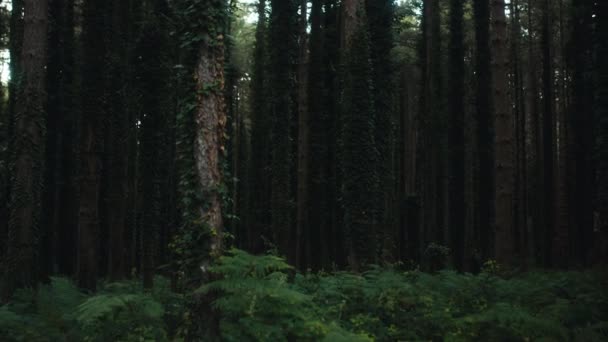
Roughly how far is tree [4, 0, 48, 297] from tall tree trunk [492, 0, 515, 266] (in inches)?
379

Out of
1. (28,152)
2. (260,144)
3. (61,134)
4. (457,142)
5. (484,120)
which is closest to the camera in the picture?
(28,152)

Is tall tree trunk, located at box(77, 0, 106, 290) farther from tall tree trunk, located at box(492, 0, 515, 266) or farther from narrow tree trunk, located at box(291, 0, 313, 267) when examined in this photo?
narrow tree trunk, located at box(291, 0, 313, 267)

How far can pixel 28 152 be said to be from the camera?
402 inches

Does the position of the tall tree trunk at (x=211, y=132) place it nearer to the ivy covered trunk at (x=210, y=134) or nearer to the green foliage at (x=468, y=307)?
the ivy covered trunk at (x=210, y=134)

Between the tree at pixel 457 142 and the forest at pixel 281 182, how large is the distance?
91 mm

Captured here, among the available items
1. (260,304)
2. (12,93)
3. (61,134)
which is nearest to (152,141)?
(61,134)

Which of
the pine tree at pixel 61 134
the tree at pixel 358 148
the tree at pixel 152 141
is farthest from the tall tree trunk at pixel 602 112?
the pine tree at pixel 61 134

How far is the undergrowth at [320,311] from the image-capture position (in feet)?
19.3

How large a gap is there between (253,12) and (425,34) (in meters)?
15.7

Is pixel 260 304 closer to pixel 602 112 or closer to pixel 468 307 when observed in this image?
pixel 468 307

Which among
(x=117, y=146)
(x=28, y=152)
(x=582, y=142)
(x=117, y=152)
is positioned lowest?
(x=28, y=152)

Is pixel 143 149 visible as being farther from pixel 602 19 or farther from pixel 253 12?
pixel 253 12

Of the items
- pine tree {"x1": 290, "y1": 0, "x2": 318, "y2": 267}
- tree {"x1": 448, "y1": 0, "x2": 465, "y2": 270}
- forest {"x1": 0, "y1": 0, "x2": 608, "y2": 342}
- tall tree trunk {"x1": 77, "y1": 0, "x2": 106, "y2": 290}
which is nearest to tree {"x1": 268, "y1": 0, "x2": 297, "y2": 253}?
forest {"x1": 0, "y1": 0, "x2": 608, "y2": 342}

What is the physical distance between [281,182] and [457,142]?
27.6 ft
